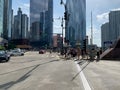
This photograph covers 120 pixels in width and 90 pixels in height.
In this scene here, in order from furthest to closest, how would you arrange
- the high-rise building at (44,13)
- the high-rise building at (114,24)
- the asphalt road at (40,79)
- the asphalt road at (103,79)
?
1. the high-rise building at (44,13)
2. the high-rise building at (114,24)
3. the asphalt road at (103,79)
4. the asphalt road at (40,79)

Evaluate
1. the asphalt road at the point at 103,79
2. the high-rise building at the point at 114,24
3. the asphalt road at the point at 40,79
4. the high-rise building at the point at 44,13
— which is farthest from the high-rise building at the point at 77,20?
the asphalt road at the point at 103,79

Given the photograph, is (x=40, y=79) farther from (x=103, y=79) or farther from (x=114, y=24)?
(x=114, y=24)

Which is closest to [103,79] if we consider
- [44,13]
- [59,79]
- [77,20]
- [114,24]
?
[59,79]

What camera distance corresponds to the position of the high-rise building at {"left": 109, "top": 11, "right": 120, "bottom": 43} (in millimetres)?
134750

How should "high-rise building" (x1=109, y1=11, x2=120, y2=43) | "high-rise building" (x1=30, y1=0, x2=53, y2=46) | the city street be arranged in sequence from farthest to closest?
"high-rise building" (x1=30, y1=0, x2=53, y2=46), "high-rise building" (x1=109, y1=11, x2=120, y2=43), the city street

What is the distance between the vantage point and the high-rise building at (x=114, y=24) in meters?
135

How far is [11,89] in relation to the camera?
12117 millimetres

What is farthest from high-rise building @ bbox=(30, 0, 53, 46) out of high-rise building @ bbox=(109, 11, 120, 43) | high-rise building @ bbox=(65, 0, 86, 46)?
high-rise building @ bbox=(109, 11, 120, 43)

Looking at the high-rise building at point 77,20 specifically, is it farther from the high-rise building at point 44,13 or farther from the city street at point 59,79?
the city street at point 59,79

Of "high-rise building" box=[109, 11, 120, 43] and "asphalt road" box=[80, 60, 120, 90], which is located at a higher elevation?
"high-rise building" box=[109, 11, 120, 43]

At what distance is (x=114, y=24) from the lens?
140 meters

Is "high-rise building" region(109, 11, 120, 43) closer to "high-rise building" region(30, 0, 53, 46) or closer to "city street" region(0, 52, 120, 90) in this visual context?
"high-rise building" region(30, 0, 53, 46)

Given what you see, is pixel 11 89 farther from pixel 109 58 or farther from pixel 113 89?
pixel 109 58

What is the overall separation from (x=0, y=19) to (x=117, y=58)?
12265cm
